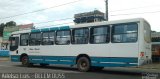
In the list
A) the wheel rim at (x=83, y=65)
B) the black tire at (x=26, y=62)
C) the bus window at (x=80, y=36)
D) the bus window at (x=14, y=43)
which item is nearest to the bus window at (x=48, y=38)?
the bus window at (x=80, y=36)

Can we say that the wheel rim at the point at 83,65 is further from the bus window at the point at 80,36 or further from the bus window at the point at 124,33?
the bus window at the point at 124,33

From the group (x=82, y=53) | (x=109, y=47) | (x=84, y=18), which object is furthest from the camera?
(x=84, y=18)

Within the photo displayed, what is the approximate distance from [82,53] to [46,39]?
3.85 metres

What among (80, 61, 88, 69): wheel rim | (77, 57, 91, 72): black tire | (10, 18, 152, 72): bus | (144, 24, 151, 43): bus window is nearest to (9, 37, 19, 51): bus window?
(10, 18, 152, 72): bus

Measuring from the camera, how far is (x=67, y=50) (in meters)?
21.6

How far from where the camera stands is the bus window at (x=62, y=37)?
21591mm

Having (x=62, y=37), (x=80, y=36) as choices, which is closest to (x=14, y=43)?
(x=62, y=37)

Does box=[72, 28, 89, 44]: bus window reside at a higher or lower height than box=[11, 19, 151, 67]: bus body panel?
higher

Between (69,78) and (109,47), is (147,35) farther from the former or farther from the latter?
(69,78)

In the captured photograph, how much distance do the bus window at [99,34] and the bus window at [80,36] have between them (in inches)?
17.6

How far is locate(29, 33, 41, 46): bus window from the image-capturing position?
2407 centimetres

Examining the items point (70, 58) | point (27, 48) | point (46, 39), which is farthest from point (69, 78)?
point (27, 48)

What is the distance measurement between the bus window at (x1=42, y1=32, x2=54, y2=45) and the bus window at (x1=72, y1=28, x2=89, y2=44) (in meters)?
2.18

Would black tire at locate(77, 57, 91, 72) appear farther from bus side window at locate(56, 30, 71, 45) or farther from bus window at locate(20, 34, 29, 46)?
bus window at locate(20, 34, 29, 46)
